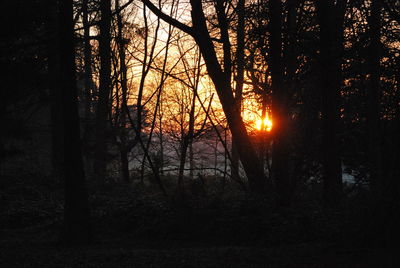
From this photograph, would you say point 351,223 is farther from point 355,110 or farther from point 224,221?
point 355,110

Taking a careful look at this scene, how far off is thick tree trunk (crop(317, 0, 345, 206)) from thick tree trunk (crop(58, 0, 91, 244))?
5.39 m

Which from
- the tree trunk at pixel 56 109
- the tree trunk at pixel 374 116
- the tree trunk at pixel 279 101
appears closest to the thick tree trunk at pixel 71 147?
the tree trunk at pixel 279 101

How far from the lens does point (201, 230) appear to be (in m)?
11.0

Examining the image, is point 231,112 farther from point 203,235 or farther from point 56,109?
point 56,109

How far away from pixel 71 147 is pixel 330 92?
5.89 metres

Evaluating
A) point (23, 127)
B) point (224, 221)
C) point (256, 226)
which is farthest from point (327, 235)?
point (23, 127)

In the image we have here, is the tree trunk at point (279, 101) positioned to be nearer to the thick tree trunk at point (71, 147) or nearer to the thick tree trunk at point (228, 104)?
the thick tree trunk at point (228, 104)

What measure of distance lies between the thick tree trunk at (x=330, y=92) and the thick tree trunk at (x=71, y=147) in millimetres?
5387

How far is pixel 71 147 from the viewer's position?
10.1 metres

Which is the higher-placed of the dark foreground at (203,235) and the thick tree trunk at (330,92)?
the thick tree trunk at (330,92)

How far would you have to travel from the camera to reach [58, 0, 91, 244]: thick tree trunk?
10117mm

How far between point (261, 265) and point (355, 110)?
852 centimetres

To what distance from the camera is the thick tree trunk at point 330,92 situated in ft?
37.9

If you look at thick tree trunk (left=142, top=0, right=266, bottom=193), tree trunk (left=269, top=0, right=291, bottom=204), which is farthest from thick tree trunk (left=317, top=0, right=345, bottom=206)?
thick tree trunk (left=142, top=0, right=266, bottom=193)
